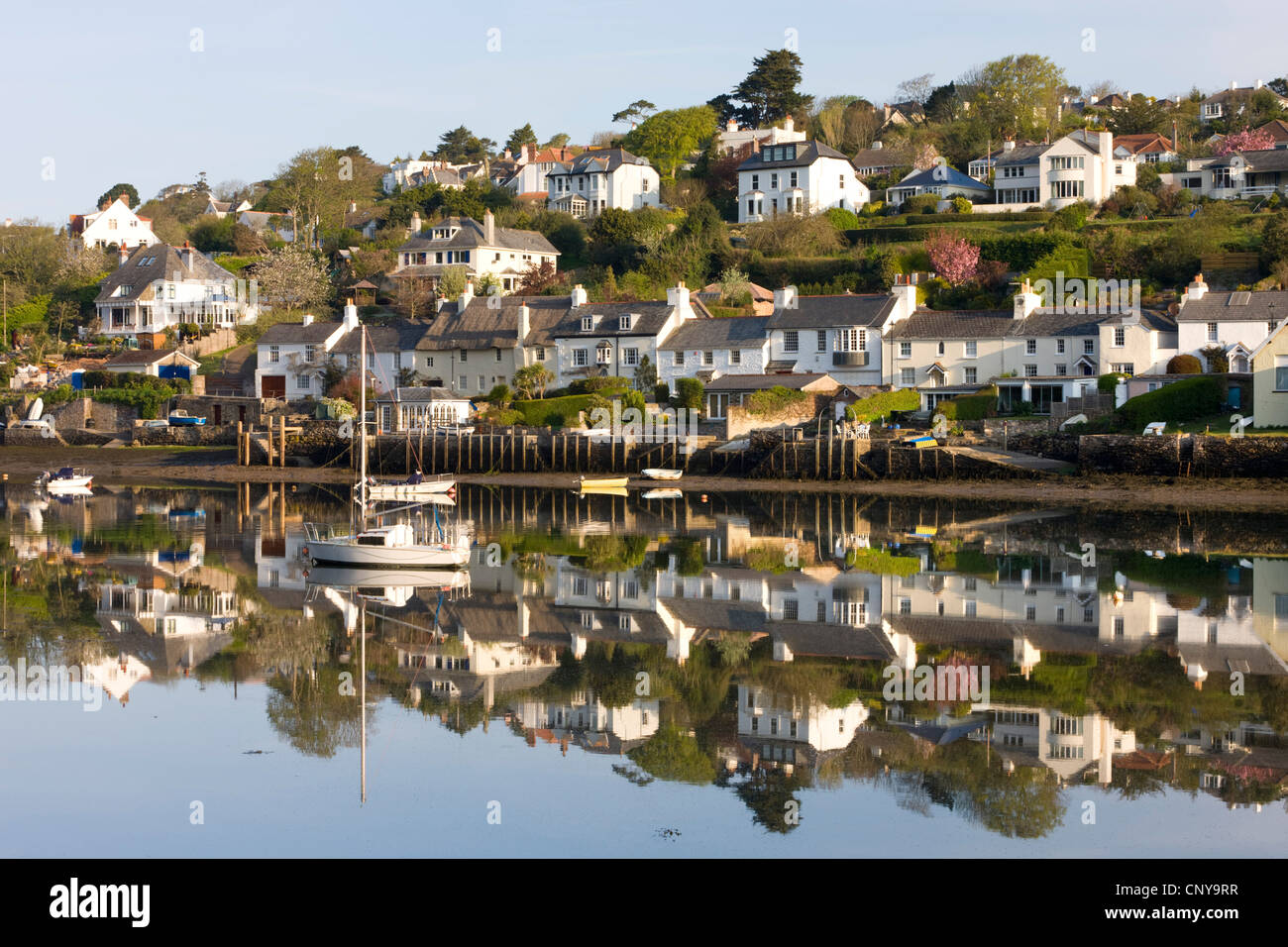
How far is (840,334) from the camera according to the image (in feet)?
203

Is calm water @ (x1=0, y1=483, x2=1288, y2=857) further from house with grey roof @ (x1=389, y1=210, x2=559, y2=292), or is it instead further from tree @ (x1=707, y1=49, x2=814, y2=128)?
tree @ (x1=707, y1=49, x2=814, y2=128)

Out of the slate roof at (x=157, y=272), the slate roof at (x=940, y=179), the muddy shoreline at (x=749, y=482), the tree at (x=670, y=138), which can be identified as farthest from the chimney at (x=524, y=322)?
the tree at (x=670, y=138)

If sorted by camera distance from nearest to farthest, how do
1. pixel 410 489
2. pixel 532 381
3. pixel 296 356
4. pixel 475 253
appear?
pixel 410 489 < pixel 532 381 < pixel 296 356 < pixel 475 253

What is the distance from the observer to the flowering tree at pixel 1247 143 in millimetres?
89375

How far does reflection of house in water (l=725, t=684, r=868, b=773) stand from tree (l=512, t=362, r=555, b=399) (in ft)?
153

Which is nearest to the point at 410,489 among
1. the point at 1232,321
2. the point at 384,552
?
the point at 384,552

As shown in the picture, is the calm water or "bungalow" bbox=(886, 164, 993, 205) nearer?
the calm water

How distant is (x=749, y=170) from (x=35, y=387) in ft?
157

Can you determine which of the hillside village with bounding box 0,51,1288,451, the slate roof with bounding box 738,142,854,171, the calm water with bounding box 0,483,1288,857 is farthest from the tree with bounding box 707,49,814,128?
the calm water with bounding box 0,483,1288,857

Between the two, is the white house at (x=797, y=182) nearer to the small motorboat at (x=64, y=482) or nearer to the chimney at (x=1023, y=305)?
the chimney at (x=1023, y=305)

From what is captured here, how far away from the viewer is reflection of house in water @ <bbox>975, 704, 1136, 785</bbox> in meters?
15.6

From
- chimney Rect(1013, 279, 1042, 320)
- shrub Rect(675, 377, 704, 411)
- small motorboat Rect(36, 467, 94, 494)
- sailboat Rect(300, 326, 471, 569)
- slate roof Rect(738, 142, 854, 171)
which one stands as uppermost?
slate roof Rect(738, 142, 854, 171)

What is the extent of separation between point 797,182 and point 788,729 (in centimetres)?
7634

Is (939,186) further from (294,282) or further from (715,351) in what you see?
(294,282)
